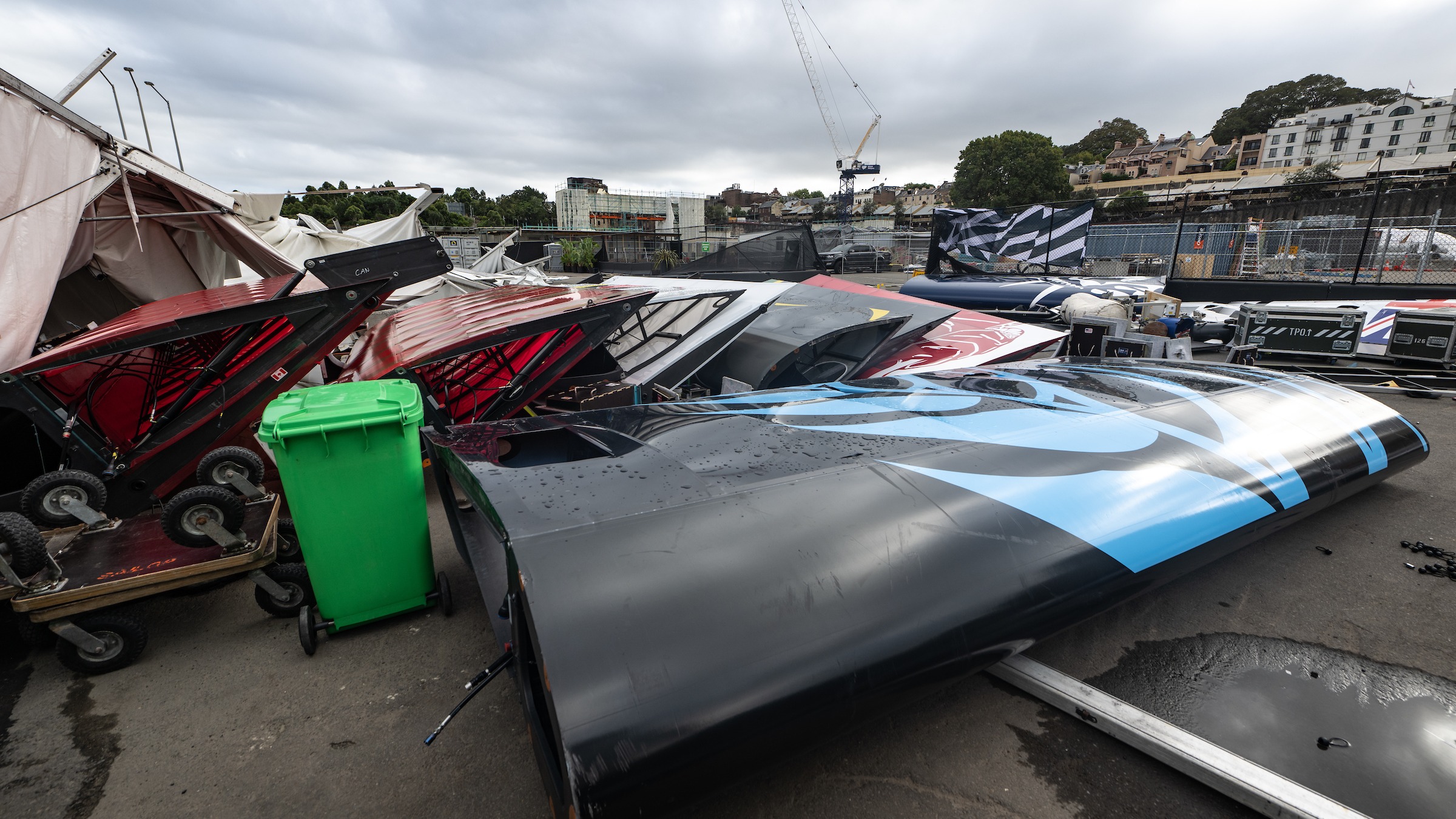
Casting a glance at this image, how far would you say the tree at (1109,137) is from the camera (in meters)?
105

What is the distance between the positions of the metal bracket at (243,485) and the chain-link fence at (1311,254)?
571 inches

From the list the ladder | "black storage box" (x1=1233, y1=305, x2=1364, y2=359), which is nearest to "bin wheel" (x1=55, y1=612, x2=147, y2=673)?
"black storage box" (x1=1233, y1=305, x2=1364, y2=359)

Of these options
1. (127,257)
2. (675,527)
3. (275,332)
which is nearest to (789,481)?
(675,527)

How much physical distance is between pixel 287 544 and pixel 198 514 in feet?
2.16

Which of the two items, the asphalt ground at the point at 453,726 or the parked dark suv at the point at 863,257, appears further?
the parked dark suv at the point at 863,257

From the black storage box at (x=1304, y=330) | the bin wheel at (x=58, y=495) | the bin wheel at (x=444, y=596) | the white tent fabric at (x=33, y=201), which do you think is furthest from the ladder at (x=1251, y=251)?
the white tent fabric at (x=33, y=201)

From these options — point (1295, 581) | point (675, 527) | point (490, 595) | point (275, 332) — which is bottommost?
point (1295, 581)

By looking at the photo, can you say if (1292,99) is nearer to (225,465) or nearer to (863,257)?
(863,257)

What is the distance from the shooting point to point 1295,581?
3.08m

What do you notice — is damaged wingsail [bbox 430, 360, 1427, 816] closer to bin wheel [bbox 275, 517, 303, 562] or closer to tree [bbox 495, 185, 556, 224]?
bin wheel [bbox 275, 517, 303, 562]

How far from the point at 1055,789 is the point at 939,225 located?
42.7 ft

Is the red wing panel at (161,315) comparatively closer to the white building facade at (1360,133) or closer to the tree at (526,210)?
the tree at (526,210)

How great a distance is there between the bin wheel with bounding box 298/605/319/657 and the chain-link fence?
1425 cm

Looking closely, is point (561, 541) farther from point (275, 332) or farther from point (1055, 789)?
point (275, 332)
